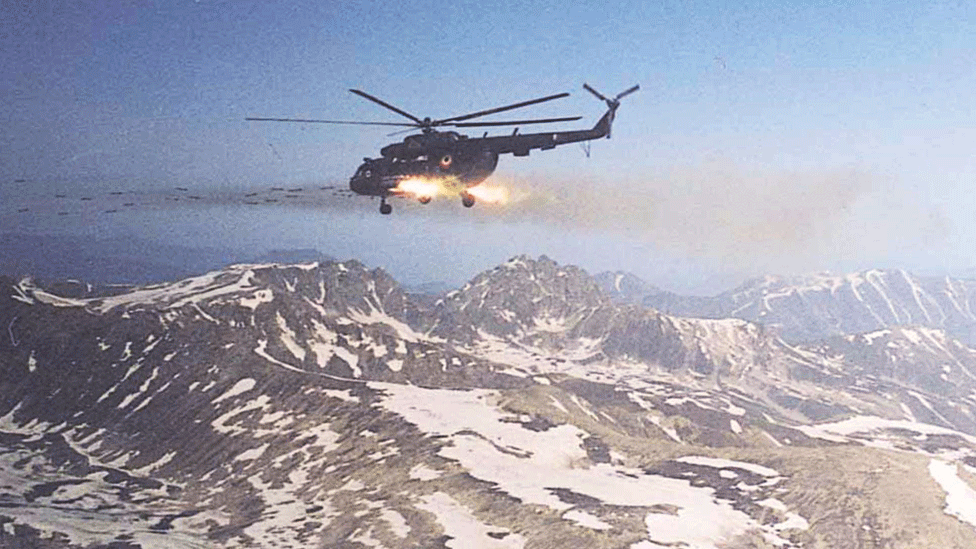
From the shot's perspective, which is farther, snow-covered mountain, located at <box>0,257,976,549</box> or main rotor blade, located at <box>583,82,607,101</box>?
snow-covered mountain, located at <box>0,257,976,549</box>

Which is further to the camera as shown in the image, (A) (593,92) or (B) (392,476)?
(B) (392,476)

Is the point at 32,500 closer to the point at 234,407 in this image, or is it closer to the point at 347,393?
the point at 234,407

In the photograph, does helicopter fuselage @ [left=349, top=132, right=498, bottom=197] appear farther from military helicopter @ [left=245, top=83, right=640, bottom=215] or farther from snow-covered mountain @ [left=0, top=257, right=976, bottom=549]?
snow-covered mountain @ [left=0, top=257, right=976, bottom=549]

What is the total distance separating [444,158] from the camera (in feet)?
154

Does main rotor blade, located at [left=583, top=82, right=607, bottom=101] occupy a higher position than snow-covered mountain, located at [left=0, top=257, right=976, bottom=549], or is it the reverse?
main rotor blade, located at [left=583, top=82, right=607, bottom=101]

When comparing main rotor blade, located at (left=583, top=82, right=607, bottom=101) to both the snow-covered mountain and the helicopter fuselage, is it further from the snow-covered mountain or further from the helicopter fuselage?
the snow-covered mountain

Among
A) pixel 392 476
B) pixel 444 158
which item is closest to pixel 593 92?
pixel 444 158

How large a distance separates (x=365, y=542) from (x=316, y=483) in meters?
34.1

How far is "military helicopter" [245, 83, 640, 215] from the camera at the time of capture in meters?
47.2

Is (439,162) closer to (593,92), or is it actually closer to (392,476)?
(593,92)

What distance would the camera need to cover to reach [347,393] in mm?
161000

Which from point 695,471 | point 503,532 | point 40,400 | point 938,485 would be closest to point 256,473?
point 503,532

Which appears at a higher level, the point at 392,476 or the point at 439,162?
the point at 439,162

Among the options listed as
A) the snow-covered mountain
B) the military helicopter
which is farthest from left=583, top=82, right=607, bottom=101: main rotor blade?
the snow-covered mountain
